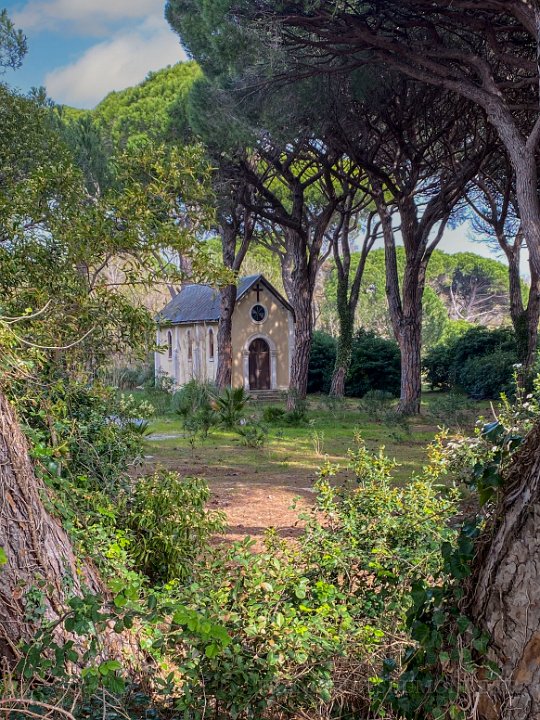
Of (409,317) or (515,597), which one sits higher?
(409,317)

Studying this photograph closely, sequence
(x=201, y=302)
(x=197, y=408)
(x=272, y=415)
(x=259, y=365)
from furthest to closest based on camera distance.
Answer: (x=201, y=302) < (x=259, y=365) < (x=272, y=415) < (x=197, y=408)

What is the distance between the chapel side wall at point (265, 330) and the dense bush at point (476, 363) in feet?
24.6

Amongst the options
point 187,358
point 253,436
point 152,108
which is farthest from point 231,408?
point 187,358

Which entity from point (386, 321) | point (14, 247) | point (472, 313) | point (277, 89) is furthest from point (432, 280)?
point (14, 247)

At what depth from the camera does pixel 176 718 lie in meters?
3.51

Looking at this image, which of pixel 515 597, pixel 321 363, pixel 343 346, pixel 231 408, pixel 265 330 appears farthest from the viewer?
pixel 265 330

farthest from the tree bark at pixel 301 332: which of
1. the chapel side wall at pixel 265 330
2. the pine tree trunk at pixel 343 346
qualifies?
the chapel side wall at pixel 265 330

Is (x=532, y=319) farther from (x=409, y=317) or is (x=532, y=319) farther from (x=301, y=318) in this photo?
(x=301, y=318)

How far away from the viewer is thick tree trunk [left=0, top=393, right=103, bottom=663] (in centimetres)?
363

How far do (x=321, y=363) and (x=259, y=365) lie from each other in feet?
11.7

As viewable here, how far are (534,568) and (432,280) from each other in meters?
58.6

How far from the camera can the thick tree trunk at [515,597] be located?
105 inches

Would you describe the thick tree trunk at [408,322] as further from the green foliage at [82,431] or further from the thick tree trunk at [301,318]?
the green foliage at [82,431]

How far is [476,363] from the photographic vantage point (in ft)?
91.8
